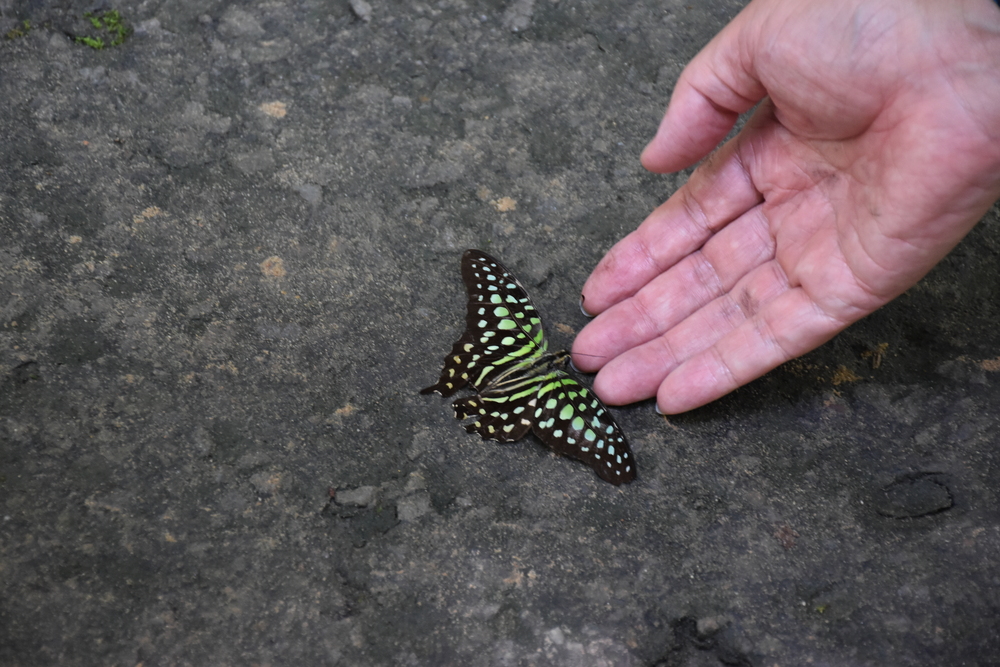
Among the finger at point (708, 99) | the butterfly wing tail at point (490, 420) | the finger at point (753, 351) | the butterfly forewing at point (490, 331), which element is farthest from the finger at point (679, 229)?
the butterfly wing tail at point (490, 420)

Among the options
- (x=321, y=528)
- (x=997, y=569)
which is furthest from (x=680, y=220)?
(x=321, y=528)

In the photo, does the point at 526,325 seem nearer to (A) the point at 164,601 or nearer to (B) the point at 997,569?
(A) the point at 164,601

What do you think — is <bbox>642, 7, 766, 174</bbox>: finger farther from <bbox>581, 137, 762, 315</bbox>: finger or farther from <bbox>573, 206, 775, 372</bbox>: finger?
<bbox>573, 206, 775, 372</bbox>: finger

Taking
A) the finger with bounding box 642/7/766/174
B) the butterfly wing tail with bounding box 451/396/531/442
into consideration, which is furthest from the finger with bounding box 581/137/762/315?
the butterfly wing tail with bounding box 451/396/531/442

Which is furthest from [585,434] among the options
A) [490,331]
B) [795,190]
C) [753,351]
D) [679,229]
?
[795,190]

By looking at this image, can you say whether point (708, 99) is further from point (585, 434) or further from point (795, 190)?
point (585, 434)
